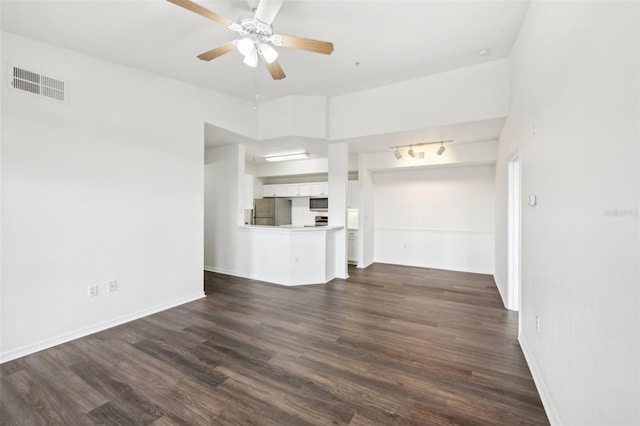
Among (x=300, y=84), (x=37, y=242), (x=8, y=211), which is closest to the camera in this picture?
(x=8, y=211)

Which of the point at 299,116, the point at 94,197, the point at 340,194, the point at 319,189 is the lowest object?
the point at 94,197

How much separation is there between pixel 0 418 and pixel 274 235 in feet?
11.3

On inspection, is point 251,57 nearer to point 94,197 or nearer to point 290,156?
point 94,197

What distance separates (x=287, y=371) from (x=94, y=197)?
280 centimetres

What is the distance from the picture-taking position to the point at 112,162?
3.10 m

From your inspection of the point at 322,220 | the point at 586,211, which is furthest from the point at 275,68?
the point at 322,220

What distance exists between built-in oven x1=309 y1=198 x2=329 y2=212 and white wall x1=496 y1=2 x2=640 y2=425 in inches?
206

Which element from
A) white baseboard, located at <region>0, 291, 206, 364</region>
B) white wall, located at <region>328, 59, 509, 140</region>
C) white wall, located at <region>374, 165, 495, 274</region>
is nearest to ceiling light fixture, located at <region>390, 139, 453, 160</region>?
white wall, located at <region>374, 165, 495, 274</region>

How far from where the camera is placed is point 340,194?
5129mm

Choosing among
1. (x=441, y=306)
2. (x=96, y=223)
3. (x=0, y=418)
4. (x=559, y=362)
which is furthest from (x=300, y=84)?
(x=0, y=418)

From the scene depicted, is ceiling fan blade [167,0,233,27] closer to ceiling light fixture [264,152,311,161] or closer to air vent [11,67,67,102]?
air vent [11,67,67,102]

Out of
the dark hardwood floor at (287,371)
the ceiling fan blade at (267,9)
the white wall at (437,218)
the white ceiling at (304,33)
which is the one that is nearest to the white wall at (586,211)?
the dark hardwood floor at (287,371)

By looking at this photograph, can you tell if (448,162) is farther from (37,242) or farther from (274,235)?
(37,242)

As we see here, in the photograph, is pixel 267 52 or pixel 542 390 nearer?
pixel 542 390
